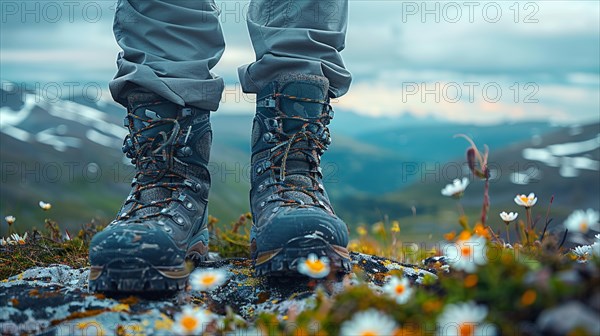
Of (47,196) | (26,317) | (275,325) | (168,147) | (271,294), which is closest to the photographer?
(275,325)

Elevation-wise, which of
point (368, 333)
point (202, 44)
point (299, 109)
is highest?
point (202, 44)

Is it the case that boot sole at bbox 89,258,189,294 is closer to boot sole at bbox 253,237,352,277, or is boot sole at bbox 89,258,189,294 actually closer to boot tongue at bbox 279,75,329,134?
boot sole at bbox 253,237,352,277

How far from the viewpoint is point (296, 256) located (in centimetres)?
394

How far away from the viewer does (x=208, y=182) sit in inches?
200

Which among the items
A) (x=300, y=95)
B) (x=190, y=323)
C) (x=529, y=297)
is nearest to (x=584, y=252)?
(x=300, y=95)

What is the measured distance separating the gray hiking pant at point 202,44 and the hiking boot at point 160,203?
17cm

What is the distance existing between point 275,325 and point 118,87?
2687 mm

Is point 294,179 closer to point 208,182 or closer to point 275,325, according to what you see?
point 208,182

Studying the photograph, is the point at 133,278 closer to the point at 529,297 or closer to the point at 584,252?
the point at 529,297

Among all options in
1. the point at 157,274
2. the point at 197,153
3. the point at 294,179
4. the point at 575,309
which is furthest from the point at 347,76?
the point at 575,309

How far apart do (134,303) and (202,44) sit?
2.24 m

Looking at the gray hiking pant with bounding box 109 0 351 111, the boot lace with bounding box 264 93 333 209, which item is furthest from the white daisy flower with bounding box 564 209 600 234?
the gray hiking pant with bounding box 109 0 351 111

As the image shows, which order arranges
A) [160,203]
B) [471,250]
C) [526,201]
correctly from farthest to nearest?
[160,203]
[526,201]
[471,250]

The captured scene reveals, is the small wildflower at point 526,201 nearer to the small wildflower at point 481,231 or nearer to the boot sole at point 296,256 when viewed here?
the small wildflower at point 481,231
